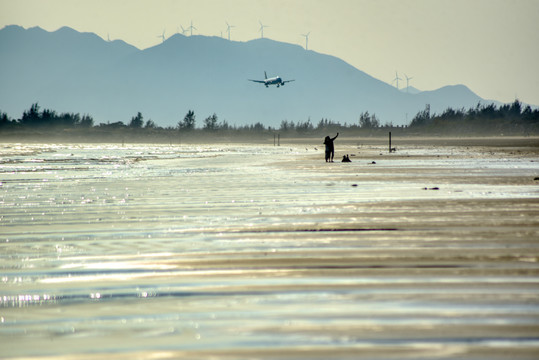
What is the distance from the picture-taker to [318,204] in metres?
15.2

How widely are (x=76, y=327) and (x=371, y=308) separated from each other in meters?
2.08

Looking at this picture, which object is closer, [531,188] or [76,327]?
[76,327]

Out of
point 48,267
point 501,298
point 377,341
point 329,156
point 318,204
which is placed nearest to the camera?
point 377,341

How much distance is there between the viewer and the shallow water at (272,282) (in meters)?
4.71

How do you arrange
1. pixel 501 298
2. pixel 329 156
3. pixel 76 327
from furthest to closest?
pixel 329 156 < pixel 501 298 < pixel 76 327

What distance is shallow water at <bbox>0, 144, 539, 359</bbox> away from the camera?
4715 millimetres

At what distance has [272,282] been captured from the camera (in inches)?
264

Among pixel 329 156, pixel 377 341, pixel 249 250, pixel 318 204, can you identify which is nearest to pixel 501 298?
pixel 377 341

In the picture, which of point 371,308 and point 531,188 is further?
point 531,188

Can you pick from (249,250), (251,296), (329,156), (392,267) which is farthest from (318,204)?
(329,156)

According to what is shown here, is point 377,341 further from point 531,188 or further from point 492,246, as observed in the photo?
point 531,188

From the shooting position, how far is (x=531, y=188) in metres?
19.5

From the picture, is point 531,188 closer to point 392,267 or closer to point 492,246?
point 492,246

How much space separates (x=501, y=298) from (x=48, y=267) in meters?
4.48
